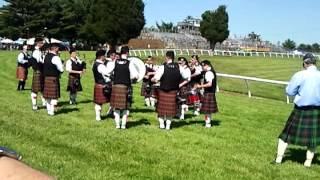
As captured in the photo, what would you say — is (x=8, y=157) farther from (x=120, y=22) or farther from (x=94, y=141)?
(x=120, y=22)

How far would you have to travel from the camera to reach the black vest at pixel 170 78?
11445mm

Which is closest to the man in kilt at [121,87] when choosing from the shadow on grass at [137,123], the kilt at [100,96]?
the shadow on grass at [137,123]

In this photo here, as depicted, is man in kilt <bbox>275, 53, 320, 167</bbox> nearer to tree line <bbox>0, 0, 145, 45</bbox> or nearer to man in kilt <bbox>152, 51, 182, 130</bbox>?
man in kilt <bbox>152, 51, 182, 130</bbox>

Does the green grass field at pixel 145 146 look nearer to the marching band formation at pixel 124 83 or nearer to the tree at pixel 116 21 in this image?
the marching band formation at pixel 124 83

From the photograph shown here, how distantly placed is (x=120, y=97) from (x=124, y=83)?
0.31 meters

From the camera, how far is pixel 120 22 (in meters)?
59.7

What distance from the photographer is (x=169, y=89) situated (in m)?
11.5

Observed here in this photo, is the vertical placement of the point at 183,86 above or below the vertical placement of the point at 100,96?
above

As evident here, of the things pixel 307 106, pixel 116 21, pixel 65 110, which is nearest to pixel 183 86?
pixel 65 110

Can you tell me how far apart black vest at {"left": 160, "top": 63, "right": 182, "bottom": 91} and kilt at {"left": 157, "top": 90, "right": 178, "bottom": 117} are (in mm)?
108

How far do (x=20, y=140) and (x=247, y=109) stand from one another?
933 centimetres

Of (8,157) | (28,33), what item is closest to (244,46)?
(28,33)

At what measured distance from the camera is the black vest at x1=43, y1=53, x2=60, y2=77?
1281 cm

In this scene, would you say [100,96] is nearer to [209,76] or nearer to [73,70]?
[209,76]
